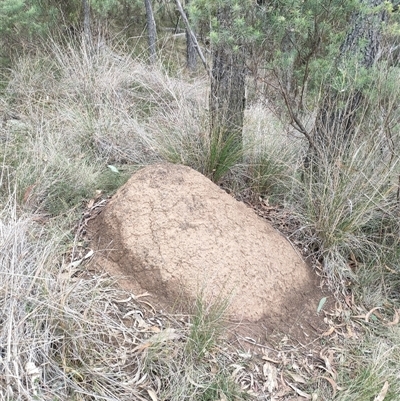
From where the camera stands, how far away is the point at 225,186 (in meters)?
3.43

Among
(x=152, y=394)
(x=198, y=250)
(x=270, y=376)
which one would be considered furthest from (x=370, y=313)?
(x=152, y=394)

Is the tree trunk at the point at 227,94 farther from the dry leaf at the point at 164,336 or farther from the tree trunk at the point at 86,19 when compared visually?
the tree trunk at the point at 86,19

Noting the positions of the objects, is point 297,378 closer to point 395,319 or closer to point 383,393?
point 383,393

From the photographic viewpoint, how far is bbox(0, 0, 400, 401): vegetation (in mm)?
2014

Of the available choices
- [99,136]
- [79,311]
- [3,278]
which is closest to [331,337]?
[79,311]

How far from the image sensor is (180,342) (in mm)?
2145

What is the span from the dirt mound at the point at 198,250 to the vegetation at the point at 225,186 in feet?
0.52

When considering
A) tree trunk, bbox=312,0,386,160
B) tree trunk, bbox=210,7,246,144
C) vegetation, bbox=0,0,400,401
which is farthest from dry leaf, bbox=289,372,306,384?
tree trunk, bbox=210,7,246,144

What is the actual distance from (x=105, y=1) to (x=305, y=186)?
4.13 m

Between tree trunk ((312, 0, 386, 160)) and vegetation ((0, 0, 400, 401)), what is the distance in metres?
0.01

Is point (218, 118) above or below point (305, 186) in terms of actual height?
above

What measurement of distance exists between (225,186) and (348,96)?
3.64ft

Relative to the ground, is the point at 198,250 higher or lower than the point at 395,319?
higher

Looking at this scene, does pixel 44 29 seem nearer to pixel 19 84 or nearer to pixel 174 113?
pixel 19 84
